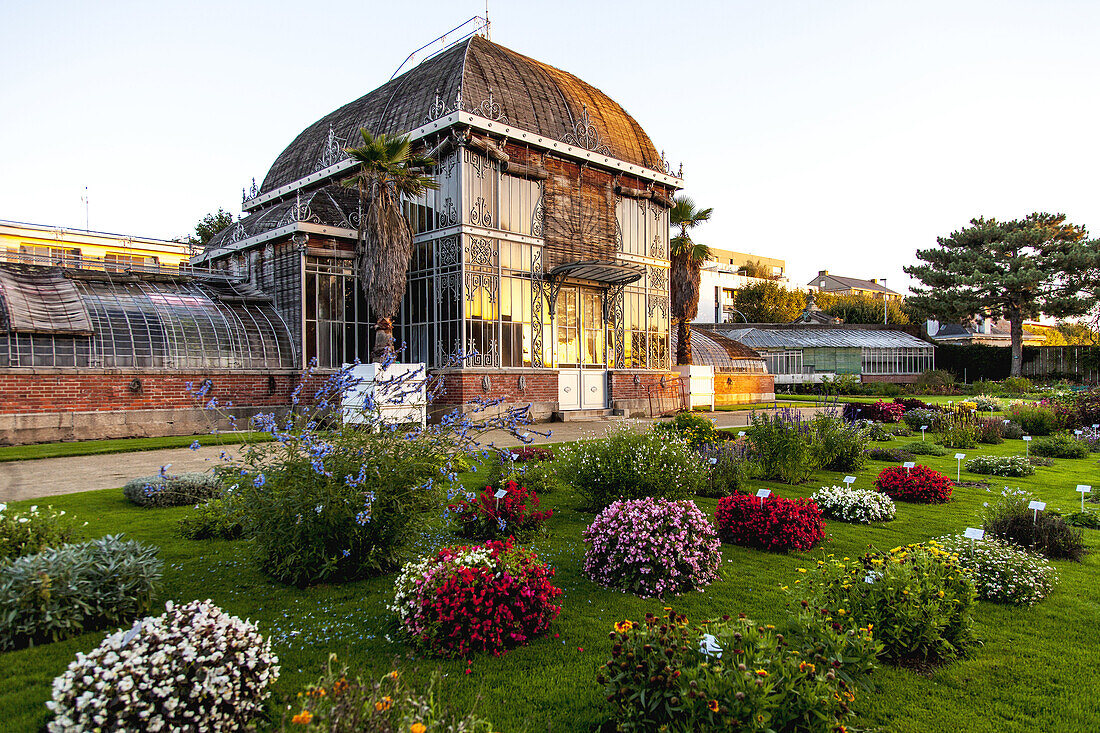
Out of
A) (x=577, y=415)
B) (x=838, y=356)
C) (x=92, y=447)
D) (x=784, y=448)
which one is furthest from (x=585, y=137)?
(x=838, y=356)

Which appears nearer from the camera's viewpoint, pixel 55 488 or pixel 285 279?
pixel 55 488

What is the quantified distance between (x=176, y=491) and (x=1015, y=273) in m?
52.1

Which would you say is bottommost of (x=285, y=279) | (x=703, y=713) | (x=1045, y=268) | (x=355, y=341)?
(x=703, y=713)

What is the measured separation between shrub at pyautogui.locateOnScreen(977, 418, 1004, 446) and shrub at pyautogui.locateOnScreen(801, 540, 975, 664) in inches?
588

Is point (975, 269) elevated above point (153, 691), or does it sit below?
above

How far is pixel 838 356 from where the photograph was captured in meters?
48.0

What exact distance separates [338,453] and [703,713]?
3.90 m

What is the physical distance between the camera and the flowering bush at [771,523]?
24.2ft

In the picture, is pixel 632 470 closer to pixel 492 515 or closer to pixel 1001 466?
pixel 492 515

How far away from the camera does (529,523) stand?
26.4 ft

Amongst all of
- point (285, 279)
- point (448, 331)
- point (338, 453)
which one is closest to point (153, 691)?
point (338, 453)

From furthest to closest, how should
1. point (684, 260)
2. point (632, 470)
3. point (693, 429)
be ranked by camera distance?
point (684, 260) < point (693, 429) < point (632, 470)

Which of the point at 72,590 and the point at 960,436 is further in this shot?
the point at 960,436

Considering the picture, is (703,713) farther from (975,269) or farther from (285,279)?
(975,269)
